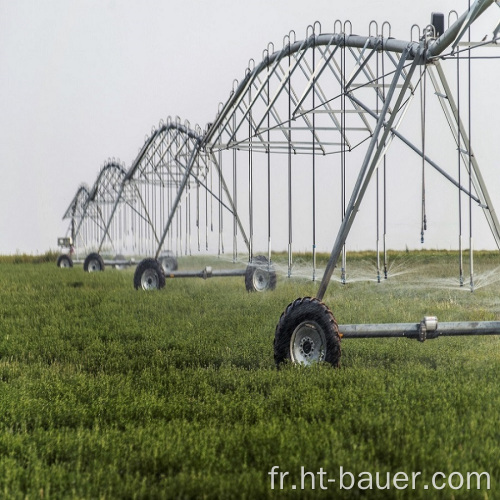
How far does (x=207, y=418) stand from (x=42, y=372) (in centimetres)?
386

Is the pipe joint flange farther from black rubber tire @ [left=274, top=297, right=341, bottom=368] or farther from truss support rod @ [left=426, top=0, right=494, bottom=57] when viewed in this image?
truss support rod @ [left=426, top=0, right=494, bottom=57]

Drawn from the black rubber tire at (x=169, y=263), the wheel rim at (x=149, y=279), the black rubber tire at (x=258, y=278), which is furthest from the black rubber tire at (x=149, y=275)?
the black rubber tire at (x=169, y=263)

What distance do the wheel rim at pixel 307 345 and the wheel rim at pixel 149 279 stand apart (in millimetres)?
13876

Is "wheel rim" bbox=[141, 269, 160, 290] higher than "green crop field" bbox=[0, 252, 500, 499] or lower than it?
A: higher

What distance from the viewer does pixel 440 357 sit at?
11062 mm

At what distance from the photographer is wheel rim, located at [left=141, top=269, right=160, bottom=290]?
77.6 feet

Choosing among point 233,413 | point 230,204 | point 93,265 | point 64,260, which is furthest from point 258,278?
point 64,260

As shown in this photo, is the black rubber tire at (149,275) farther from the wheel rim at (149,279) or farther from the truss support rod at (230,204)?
the truss support rod at (230,204)

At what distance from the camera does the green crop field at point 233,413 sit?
5582mm

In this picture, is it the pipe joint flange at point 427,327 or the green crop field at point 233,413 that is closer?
the green crop field at point 233,413

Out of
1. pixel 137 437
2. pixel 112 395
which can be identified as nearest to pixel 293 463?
pixel 137 437

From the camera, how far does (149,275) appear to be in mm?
23812

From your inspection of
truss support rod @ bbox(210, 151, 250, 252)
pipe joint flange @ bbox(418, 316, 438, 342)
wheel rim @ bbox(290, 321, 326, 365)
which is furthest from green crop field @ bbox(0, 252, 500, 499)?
truss support rod @ bbox(210, 151, 250, 252)

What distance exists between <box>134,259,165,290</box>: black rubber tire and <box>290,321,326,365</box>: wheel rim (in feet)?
44.7
